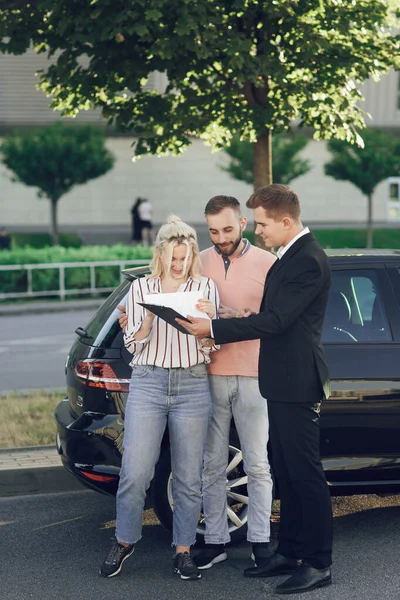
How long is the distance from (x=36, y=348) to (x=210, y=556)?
913 cm

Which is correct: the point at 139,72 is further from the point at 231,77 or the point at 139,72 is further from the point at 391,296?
the point at 391,296

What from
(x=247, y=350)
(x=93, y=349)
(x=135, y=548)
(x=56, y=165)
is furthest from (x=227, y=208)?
(x=56, y=165)

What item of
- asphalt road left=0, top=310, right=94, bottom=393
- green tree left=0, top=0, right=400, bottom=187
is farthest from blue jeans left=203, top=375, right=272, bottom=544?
asphalt road left=0, top=310, right=94, bottom=393

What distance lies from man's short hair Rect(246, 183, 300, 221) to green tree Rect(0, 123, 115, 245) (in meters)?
25.8

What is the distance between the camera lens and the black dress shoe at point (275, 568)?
191 inches

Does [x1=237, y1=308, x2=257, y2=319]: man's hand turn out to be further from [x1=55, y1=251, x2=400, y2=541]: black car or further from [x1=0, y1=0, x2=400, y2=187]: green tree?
[x1=0, y1=0, x2=400, y2=187]: green tree

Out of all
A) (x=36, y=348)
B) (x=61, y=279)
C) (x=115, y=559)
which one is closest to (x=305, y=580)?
→ (x=115, y=559)

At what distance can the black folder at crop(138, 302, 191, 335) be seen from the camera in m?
4.57

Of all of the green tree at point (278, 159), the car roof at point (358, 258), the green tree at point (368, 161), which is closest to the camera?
the car roof at point (358, 258)

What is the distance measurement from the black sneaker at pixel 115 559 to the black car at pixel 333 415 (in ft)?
1.34

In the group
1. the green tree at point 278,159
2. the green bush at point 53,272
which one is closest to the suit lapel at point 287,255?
the green bush at point 53,272

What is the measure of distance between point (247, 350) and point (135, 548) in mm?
1311

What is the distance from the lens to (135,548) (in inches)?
212

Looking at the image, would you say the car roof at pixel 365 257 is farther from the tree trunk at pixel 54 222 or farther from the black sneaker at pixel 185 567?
the tree trunk at pixel 54 222
